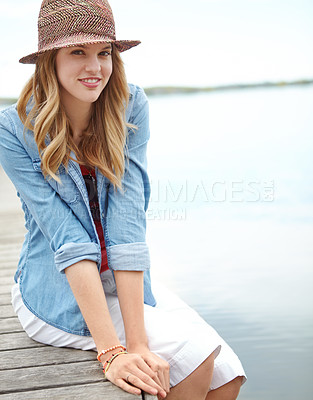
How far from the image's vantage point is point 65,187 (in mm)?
1784

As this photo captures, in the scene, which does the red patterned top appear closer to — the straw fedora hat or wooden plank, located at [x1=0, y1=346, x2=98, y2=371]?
wooden plank, located at [x1=0, y1=346, x2=98, y2=371]

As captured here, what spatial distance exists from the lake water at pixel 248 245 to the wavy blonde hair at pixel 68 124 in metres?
1.45

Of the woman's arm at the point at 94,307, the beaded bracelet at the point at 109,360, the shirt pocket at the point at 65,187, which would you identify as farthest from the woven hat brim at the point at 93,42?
the beaded bracelet at the point at 109,360

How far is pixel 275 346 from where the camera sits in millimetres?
3084

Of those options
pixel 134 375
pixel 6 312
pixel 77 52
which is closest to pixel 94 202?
pixel 77 52

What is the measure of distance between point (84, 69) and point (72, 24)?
0.43 feet

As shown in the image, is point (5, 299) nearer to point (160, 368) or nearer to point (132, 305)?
point (132, 305)

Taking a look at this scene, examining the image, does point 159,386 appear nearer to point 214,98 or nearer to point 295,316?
point 295,316

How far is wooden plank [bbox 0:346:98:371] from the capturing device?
1.77 metres

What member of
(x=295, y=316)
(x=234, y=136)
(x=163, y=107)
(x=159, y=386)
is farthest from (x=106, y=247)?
(x=163, y=107)

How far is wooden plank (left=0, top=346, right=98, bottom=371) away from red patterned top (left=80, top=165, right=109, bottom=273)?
268 mm

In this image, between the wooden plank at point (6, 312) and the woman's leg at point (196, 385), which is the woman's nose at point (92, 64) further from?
A: the wooden plank at point (6, 312)

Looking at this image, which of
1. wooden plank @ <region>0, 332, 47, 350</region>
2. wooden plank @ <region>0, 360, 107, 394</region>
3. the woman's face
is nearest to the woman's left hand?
wooden plank @ <region>0, 360, 107, 394</region>

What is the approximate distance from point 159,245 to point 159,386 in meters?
3.41
